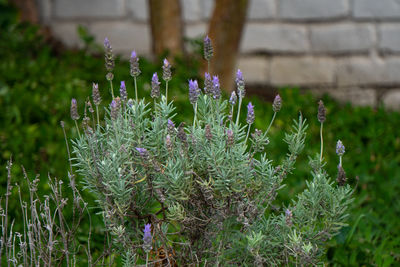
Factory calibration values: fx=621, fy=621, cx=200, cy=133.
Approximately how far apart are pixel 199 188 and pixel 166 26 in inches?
130

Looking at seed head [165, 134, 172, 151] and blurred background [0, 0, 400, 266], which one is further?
blurred background [0, 0, 400, 266]

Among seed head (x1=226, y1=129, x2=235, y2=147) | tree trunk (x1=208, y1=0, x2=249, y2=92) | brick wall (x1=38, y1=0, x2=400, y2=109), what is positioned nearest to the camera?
seed head (x1=226, y1=129, x2=235, y2=147)

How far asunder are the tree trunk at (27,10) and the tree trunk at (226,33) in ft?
5.85

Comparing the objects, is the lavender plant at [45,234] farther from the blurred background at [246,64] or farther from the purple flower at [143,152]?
the blurred background at [246,64]

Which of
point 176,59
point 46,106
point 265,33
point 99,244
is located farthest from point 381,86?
point 99,244

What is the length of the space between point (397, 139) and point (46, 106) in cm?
251

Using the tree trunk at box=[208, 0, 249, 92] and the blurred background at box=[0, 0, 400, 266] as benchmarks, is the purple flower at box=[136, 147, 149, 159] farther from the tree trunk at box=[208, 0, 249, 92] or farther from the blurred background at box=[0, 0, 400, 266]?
the tree trunk at box=[208, 0, 249, 92]

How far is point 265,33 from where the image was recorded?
5.52 meters

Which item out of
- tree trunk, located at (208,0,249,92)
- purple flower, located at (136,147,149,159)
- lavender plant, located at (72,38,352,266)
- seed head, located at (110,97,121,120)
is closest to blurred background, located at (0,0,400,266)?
tree trunk, located at (208,0,249,92)

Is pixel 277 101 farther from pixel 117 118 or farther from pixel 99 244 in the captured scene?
pixel 99 244

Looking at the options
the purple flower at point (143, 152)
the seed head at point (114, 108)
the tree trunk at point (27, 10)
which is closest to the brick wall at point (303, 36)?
the tree trunk at point (27, 10)

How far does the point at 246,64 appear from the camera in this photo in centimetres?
557

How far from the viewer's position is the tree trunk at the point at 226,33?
4.71 metres

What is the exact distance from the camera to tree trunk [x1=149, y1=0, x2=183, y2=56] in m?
4.86
